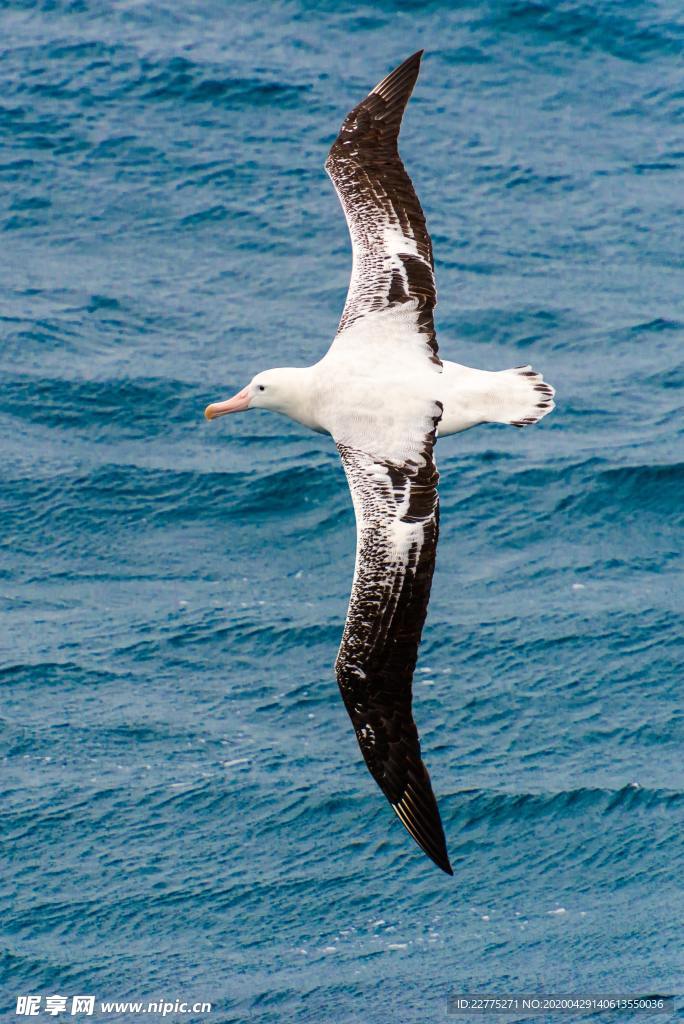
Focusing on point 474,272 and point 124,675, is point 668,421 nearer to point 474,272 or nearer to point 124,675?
point 474,272

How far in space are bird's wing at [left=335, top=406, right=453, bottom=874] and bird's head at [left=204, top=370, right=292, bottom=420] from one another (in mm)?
1208

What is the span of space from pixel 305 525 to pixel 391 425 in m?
8.33

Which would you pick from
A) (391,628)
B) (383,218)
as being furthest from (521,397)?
(391,628)

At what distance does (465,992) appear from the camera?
18.6 m

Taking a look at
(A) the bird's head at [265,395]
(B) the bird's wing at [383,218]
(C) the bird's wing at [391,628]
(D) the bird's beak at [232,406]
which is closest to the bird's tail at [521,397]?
(B) the bird's wing at [383,218]

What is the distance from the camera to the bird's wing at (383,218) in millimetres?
15625

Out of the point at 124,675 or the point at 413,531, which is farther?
the point at 124,675

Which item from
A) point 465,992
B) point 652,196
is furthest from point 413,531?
point 652,196

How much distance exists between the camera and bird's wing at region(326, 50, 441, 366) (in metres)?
15.6

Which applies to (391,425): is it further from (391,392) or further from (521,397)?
(521,397)

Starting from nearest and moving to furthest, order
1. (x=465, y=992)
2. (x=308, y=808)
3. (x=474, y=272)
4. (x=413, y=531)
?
(x=413, y=531) → (x=465, y=992) → (x=308, y=808) → (x=474, y=272)

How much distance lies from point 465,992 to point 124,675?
5.68 meters

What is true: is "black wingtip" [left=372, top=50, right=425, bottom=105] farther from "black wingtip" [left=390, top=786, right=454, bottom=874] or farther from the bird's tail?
"black wingtip" [left=390, top=786, right=454, bottom=874]

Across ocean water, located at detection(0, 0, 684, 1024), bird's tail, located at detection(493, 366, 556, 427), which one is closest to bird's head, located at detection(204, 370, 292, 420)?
bird's tail, located at detection(493, 366, 556, 427)
